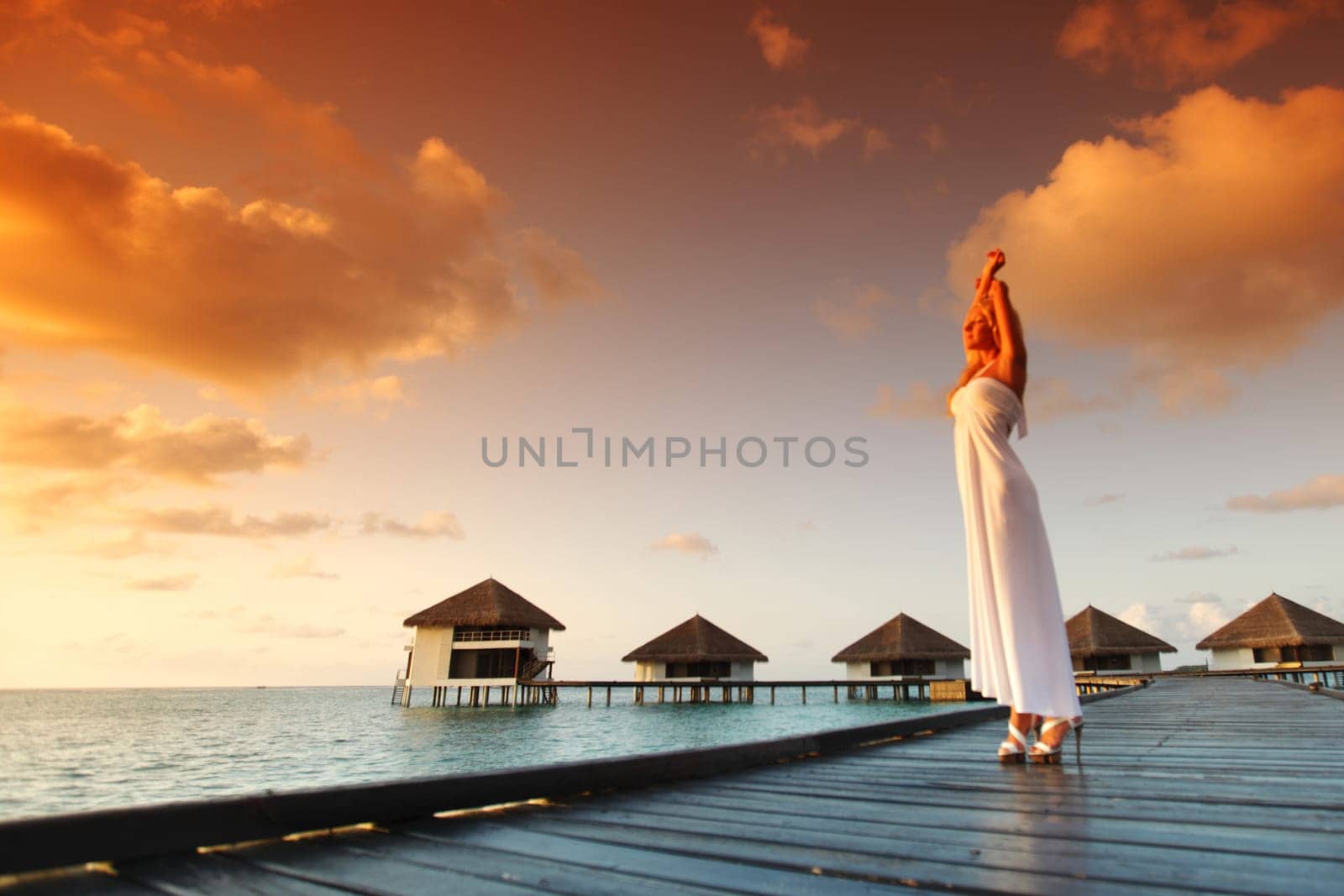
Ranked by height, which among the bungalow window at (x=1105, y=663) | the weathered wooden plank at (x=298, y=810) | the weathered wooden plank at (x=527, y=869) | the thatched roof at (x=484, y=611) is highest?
the thatched roof at (x=484, y=611)

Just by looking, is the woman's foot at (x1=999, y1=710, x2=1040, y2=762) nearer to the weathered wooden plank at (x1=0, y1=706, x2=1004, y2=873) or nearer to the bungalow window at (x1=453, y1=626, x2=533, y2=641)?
the weathered wooden plank at (x1=0, y1=706, x2=1004, y2=873)

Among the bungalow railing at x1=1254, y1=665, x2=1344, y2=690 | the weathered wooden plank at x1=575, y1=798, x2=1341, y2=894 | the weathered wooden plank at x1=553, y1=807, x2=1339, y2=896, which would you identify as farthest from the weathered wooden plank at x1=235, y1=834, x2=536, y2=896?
the bungalow railing at x1=1254, y1=665, x2=1344, y2=690

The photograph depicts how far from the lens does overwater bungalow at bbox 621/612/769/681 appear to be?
40.0 m

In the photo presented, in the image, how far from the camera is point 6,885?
1.12 metres

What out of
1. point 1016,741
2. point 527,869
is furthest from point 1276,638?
point 527,869

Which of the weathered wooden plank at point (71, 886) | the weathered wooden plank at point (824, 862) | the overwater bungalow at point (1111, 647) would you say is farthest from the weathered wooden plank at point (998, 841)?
the overwater bungalow at point (1111, 647)

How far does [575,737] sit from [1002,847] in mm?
24261

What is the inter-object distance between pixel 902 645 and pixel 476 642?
900 inches

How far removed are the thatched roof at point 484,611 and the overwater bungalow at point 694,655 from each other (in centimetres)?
575

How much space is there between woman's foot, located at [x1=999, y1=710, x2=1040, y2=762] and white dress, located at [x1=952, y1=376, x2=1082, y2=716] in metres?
0.18

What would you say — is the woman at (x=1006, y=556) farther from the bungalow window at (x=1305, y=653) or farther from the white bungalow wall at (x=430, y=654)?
the bungalow window at (x=1305, y=653)

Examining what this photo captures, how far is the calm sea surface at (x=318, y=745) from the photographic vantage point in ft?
48.9

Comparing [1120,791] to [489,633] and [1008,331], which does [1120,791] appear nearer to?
[1008,331]

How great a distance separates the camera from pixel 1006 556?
2.73 meters
